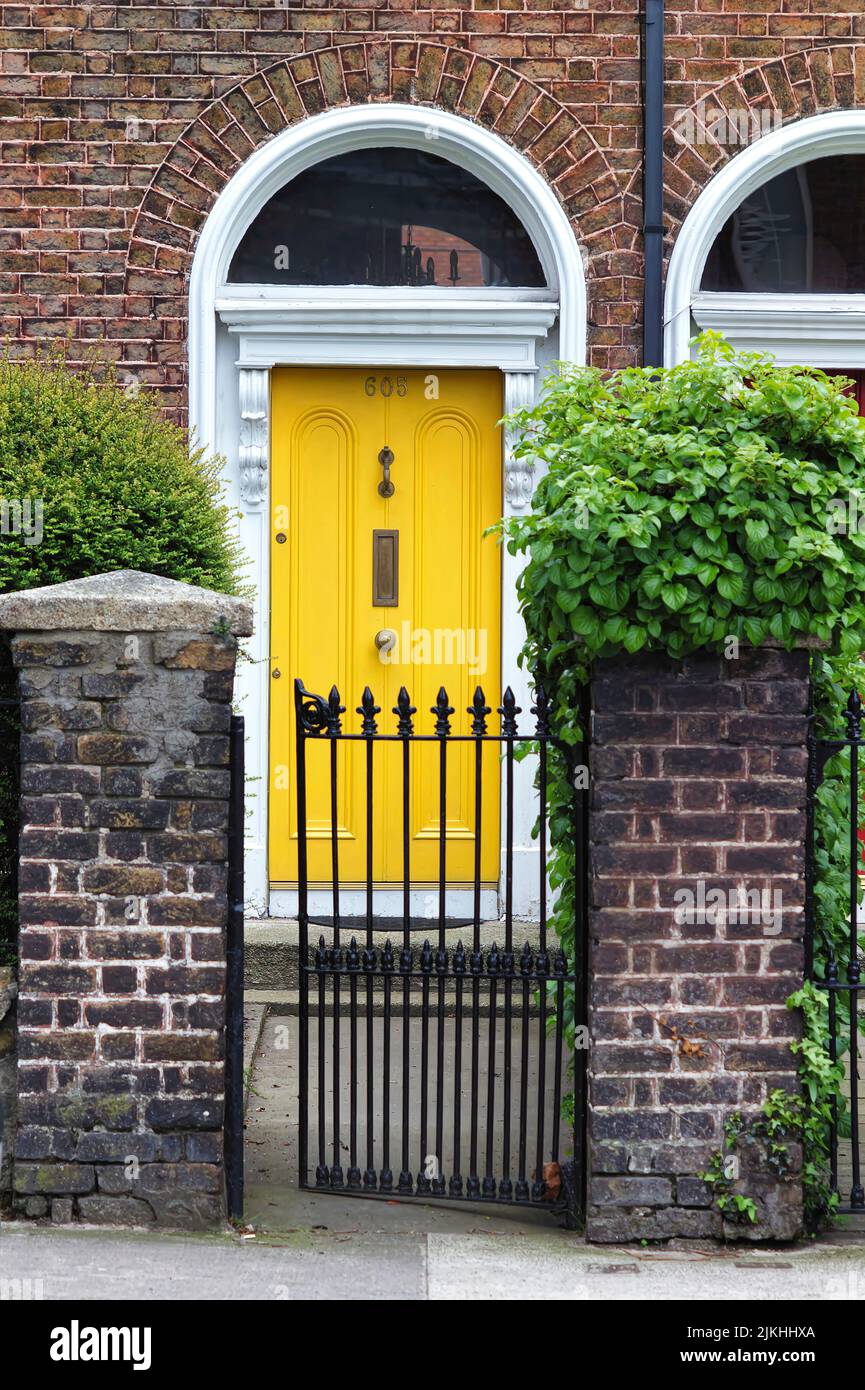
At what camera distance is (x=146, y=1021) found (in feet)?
13.6

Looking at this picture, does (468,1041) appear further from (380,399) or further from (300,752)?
(380,399)

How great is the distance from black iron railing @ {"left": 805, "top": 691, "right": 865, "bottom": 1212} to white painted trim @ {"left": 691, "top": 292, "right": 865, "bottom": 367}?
3524 millimetres

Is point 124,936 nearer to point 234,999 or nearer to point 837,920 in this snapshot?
point 234,999

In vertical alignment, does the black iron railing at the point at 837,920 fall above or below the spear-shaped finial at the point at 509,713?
below

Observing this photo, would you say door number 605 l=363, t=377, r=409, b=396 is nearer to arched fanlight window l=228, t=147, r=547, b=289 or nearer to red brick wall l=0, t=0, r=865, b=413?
arched fanlight window l=228, t=147, r=547, b=289

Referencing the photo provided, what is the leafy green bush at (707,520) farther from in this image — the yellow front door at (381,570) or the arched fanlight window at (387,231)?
the arched fanlight window at (387,231)

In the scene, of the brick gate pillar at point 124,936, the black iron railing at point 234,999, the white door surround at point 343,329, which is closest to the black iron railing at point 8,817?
the brick gate pillar at point 124,936

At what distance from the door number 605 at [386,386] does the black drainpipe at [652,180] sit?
49.1 inches

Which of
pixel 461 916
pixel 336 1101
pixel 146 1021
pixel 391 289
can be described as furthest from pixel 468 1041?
pixel 391 289

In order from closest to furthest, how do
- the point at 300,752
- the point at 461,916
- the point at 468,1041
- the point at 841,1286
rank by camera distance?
the point at 841,1286
the point at 300,752
the point at 468,1041
the point at 461,916

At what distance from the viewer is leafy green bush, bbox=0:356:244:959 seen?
14.3 ft

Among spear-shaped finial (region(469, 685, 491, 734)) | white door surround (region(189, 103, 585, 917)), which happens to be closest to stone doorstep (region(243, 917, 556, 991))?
white door surround (region(189, 103, 585, 917))

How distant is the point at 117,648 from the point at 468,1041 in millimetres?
2969

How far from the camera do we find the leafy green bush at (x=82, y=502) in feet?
14.3
